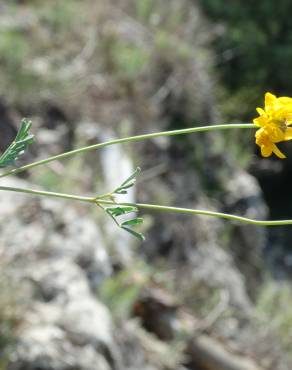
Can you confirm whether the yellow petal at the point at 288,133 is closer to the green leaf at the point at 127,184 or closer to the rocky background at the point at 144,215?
the green leaf at the point at 127,184

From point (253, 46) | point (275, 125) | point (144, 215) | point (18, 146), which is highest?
point (253, 46)

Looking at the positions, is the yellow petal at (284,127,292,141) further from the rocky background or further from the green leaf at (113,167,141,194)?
the rocky background

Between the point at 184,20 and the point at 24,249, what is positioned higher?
the point at 184,20

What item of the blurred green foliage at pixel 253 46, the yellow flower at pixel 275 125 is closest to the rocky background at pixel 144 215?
the blurred green foliage at pixel 253 46

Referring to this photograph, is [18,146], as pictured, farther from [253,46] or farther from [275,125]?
[253,46]

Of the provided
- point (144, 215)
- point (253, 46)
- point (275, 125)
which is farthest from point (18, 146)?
point (253, 46)

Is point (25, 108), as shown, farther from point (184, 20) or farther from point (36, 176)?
point (184, 20)

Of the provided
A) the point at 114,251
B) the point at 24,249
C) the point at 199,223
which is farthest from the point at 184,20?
the point at 24,249
